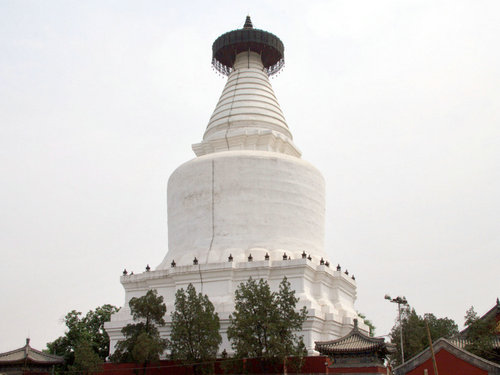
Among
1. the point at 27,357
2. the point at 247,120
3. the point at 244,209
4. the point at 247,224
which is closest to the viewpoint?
the point at 27,357

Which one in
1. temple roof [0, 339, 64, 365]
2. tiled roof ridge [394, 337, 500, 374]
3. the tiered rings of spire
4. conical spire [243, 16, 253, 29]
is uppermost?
conical spire [243, 16, 253, 29]

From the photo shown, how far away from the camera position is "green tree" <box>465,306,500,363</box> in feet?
81.5

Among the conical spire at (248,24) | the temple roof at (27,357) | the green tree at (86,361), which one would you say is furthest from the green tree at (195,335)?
the conical spire at (248,24)

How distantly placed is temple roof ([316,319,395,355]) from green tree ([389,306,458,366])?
14.2 meters

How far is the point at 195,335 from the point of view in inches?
878

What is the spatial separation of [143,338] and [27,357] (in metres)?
8.51

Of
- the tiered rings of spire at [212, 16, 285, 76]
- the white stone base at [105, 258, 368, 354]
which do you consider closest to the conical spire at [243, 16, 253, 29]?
the tiered rings of spire at [212, 16, 285, 76]

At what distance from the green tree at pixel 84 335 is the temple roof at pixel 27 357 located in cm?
205

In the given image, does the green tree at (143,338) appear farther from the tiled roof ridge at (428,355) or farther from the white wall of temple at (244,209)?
the tiled roof ridge at (428,355)

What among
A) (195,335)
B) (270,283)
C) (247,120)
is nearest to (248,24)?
(247,120)

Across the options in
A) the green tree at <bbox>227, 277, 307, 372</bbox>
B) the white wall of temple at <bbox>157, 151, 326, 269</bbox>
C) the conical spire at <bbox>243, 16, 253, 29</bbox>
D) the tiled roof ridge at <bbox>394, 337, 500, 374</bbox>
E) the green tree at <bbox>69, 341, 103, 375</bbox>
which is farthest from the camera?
the conical spire at <bbox>243, 16, 253, 29</bbox>

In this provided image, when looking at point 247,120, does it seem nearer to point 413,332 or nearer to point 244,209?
point 244,209

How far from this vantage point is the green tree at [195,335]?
72.7 feet

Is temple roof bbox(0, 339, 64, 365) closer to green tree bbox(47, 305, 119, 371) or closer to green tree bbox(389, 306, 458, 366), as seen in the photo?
green tree bbox(47, 305, 119, 371)
